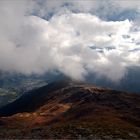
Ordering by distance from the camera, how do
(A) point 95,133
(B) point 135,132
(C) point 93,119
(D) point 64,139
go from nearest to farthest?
(D) point 64,139
(A) point 95,133
(B) point 135,132
(C) point 93,119

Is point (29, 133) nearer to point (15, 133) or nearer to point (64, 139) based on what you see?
point (15, 133)

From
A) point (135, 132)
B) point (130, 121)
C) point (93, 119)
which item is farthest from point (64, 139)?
point (130, 121)

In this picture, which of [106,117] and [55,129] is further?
[106,117]

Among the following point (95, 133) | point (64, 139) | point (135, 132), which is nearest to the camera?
point (64, 139)

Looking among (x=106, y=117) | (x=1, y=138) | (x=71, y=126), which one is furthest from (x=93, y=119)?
(x=1, y=138)

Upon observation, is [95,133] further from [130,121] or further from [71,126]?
[130,121]

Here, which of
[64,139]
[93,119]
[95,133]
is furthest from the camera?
[93,119]

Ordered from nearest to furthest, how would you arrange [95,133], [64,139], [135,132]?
[64,139], [95,133], [135,132]

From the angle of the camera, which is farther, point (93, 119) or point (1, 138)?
point (93, 119)
